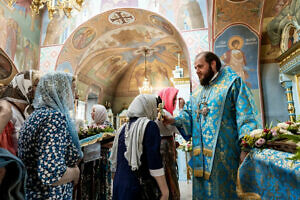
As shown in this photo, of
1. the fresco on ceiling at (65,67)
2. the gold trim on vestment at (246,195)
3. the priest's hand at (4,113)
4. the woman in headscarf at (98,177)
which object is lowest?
the woman in headscarf at (98,177)

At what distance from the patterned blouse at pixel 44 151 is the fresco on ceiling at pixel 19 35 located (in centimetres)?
778

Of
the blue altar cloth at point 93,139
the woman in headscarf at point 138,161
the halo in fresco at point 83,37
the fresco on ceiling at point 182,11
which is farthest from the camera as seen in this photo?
the halo in fresco at point 83,37

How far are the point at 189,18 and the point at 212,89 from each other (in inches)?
261

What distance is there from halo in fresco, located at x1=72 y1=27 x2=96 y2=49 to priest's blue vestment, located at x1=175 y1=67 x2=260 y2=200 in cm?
877

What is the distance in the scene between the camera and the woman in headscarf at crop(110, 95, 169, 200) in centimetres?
187

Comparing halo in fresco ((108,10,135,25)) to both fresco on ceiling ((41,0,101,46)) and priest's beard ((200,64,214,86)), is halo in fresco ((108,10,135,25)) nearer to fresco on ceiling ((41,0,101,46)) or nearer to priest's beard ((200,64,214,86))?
fresco on ceiling ((41,0,101,46))

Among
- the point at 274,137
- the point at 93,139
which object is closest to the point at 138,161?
the point at 274,137

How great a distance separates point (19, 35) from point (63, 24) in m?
1.91

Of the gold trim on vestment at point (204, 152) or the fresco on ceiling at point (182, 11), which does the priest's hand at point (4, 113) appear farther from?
the fresco on ceiling at point (182, 11)

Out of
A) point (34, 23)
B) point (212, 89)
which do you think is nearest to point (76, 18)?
point (34, 23)

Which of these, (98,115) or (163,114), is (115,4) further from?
(163,114)

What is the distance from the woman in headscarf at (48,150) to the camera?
1.50 m

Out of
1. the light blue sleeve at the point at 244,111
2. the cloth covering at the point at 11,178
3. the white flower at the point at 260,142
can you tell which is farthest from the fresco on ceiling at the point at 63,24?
the cloth covering at the point at 11,178

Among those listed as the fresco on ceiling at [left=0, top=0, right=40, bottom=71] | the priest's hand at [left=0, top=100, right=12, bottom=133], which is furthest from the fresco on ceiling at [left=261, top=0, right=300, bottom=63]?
the fresco on ceiling at [left=0, top=0, right=40, bottom=71]
